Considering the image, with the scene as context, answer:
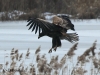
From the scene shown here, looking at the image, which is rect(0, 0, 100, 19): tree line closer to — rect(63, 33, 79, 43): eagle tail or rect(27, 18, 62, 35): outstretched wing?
rect(27, 18, 62, 35): outstretched wing

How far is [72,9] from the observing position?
22156mm

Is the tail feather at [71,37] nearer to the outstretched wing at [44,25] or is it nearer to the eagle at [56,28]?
the eagle at [56,28]

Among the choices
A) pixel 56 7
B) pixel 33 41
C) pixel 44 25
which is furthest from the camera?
pixel 56 7

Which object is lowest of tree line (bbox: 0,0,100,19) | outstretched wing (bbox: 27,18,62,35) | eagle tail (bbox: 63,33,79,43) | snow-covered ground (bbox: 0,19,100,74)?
tree line (bbox: 0,0,100,19)

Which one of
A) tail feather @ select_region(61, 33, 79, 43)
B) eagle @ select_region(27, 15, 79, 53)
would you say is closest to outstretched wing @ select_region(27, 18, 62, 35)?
eagle @ select_region(27, 15, 79, 53)

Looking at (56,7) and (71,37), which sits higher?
(71,37)

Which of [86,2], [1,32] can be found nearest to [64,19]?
[1,32]

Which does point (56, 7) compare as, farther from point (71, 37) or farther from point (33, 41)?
point (71, 37)

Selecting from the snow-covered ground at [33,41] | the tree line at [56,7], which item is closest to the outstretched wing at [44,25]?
the snow-covered ground at [33,41]

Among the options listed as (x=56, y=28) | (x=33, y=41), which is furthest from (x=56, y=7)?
(x=56, y=28)

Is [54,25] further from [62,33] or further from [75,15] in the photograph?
[75,15]

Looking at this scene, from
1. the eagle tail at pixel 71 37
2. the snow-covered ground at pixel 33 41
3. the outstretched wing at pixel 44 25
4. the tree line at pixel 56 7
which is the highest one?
the outstretched wing at pixel 44 25

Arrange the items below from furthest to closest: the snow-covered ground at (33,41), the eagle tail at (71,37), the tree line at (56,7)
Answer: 1. the tree line at (56,7)
2. the snow-covered ground at (33,41)
3. the eagle tail at (71,37)

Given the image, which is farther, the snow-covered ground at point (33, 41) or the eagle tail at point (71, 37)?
the snow-covered ground at point (33, 41)
